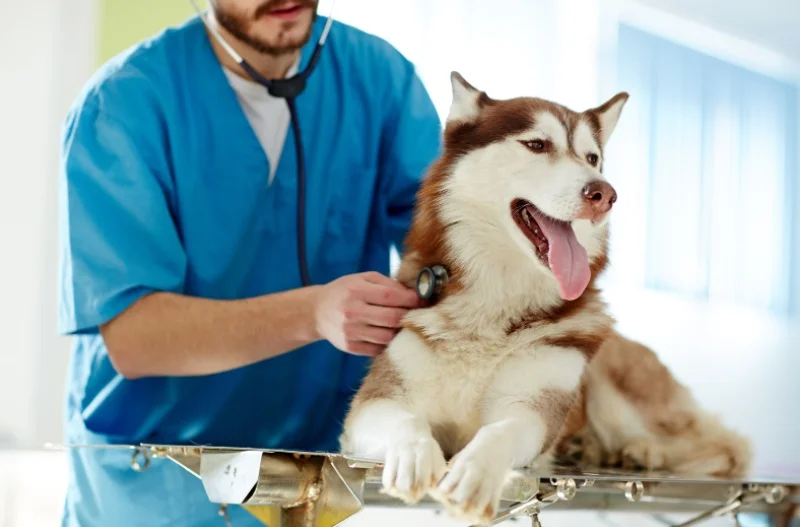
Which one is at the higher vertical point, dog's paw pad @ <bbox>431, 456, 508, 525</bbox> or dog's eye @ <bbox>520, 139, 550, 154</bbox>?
dog's eye @ <bbox>520, 139, 550, 154</bbox>

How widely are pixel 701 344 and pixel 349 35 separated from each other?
881 mm

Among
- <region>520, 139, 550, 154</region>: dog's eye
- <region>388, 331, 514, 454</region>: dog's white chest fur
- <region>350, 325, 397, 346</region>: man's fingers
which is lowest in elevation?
<region>388, 331, 514, 454</region>: dog's white chest fur

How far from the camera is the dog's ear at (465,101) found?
0.93 metres

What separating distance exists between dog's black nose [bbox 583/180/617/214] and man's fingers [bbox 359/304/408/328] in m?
0.25

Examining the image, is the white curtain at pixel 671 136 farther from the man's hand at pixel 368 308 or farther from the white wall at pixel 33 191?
the white wall at pixel 33 191

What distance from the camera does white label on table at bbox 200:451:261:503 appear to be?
2.80ft

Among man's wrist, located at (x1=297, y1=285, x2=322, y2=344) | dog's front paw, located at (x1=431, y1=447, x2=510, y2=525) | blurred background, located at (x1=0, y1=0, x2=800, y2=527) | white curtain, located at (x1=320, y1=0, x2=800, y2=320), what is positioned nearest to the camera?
dog's front paw, located at (x1=431, y1=447, x2=510, y2=525)

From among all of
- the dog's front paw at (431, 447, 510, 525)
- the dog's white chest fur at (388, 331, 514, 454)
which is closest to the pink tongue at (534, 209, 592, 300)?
the dog's white chest fur at (388, 331, 514, 454)

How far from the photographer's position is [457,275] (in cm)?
93

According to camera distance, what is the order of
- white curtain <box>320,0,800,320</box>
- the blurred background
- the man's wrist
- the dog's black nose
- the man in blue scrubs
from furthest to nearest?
the blurred background → white curtain <box>320,0,800,320</box> → the man in blue scrubs → the man's wrist → the dog's black nose

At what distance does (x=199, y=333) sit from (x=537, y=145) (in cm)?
48

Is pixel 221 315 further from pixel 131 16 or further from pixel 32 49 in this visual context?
pixel 32 49

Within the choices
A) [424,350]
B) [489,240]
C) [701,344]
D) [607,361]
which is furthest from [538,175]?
[701,344]

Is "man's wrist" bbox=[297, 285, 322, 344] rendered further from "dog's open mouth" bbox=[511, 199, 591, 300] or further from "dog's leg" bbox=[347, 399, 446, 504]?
"dog's open mouth" bbox=[511, 199, 591, 300]
